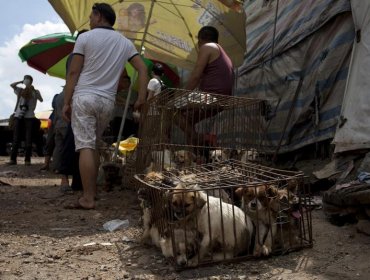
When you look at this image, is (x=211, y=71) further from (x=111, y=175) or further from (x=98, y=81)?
(x=111, y=175)

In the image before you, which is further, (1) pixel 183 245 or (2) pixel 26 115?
(2) pixel 26 115

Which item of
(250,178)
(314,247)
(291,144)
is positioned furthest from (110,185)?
(314,247)

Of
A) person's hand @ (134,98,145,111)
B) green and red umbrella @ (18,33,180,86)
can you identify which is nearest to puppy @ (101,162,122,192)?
person's hand @ (134,98,145,111)

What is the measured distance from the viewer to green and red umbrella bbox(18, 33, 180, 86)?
780 cm

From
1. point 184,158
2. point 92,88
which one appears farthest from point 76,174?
point 184,158

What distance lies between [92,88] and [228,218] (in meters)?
2.05

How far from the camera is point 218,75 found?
4.87m

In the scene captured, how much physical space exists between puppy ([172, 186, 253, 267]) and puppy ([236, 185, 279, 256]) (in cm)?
6

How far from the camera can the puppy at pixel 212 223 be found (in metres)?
2.77

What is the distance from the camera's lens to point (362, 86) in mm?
3887

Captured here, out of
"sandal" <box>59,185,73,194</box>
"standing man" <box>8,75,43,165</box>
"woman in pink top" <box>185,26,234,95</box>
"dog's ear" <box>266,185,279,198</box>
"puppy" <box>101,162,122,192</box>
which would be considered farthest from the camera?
"standing man" <box>8,75,43,165</box>

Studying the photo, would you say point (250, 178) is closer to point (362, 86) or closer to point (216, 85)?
point (362, 86)

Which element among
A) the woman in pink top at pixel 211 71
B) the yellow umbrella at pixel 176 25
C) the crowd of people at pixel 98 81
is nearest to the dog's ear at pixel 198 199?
the crowd of people at pixel 98 81

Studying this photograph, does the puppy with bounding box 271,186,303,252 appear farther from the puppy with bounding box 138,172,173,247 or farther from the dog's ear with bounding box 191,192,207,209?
the puppy with bounding box 138,172,173,247
